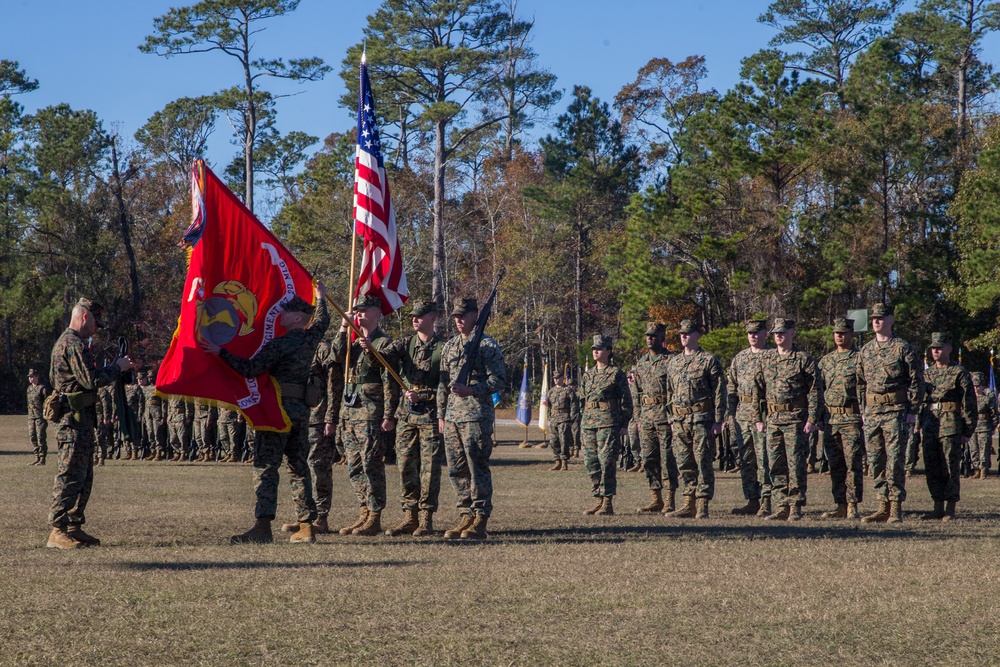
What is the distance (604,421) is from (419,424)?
11.5 feet

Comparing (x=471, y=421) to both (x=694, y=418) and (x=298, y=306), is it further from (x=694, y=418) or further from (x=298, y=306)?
(x=694, y=418)

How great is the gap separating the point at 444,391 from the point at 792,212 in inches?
1268

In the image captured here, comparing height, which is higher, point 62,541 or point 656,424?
point 656,424

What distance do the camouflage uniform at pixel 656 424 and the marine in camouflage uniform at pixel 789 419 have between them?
1282 mm

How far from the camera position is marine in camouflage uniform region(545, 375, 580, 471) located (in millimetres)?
22625

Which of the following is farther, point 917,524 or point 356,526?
point 917,524

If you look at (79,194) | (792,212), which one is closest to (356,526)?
(792,212)

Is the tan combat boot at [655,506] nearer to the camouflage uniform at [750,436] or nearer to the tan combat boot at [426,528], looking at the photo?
the camouflage uniform at [750,436]

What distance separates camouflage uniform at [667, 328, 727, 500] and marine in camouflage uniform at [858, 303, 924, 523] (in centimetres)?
163

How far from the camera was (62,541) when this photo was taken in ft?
29.5

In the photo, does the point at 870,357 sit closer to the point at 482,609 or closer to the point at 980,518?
the point at 980,518

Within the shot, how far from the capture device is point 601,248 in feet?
176

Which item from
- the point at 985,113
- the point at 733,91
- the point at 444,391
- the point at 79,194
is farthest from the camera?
the point at 79,194

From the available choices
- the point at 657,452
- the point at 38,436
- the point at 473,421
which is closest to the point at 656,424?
the point at 657,452
